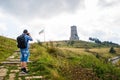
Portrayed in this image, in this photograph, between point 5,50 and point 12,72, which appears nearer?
point 12,72

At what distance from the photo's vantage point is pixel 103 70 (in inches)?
620

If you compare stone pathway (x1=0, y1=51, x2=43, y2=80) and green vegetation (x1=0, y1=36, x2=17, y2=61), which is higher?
green vegetation (x1=0, y1=36, x2=17, y2=61)

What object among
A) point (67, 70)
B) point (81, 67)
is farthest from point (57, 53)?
point (67, 70)

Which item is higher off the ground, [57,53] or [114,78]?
[57,53]

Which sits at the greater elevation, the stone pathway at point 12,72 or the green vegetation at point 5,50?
the green vegetation at point 5,50

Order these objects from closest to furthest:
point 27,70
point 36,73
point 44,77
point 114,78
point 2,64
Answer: point 44,77
point 36,73
point 27,70
point 114,78
point 2,64

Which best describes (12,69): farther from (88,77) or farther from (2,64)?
(88,77)

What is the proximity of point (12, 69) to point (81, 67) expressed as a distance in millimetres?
3785

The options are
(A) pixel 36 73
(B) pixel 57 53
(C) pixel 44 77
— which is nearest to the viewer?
(C) pixel 44 77

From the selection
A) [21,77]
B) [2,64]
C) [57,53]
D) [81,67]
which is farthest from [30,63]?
[57,53]

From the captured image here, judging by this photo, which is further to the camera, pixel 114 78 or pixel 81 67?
pixel 81 67

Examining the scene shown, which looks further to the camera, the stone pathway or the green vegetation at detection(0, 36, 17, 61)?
the green vegetation at detection(0, 36, 17, 61)

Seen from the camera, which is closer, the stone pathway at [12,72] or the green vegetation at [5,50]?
the stone pathway at [12,72]

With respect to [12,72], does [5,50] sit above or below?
above
